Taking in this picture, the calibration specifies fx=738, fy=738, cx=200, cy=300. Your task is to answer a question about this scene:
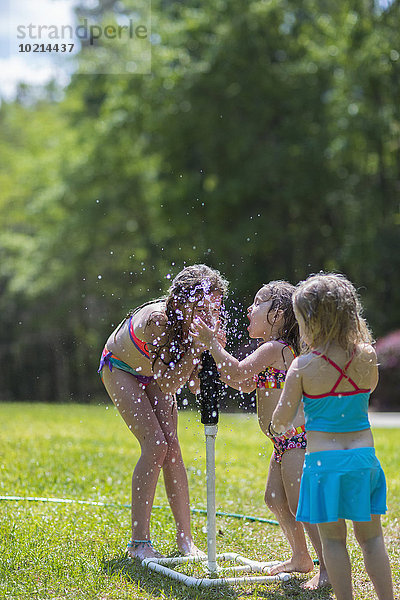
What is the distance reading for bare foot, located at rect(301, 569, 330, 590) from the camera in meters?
3.43

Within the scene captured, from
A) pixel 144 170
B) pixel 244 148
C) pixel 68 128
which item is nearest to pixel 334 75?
pixel 244 148

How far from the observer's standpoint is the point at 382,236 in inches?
619

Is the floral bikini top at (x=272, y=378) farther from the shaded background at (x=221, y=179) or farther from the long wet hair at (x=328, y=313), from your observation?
the shaded background at (x=221, y=179)

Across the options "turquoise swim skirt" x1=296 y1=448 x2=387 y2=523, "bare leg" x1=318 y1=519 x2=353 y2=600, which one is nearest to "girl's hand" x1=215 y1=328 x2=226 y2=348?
"turquoise swim skirt" x1=296 y1=448 x2=387 y2=523

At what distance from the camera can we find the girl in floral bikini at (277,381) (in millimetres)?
3449

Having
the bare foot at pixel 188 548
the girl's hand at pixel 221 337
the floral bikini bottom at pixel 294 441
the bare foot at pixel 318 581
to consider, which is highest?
the girl's hand at pixel 221 337

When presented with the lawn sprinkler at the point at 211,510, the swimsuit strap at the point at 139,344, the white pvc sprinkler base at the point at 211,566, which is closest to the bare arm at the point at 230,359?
the lawn sprinkler at the point at 211,510

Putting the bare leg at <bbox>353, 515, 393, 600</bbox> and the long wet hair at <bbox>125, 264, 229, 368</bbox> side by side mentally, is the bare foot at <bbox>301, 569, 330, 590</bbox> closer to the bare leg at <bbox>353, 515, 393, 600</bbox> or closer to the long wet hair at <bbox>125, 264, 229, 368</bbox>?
the bare leg at <bbox>353, 515, 393, 600</bbox>

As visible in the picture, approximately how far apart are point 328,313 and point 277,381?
0.70 metres

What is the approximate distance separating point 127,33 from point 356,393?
1785 centimetres

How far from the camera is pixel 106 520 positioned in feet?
15.3

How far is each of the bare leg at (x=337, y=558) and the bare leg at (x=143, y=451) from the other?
117 cm

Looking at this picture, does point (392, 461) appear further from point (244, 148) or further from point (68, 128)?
point (68, 128)

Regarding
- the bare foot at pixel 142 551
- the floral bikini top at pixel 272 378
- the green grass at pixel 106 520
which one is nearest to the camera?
the green grass at pixel 106 520
